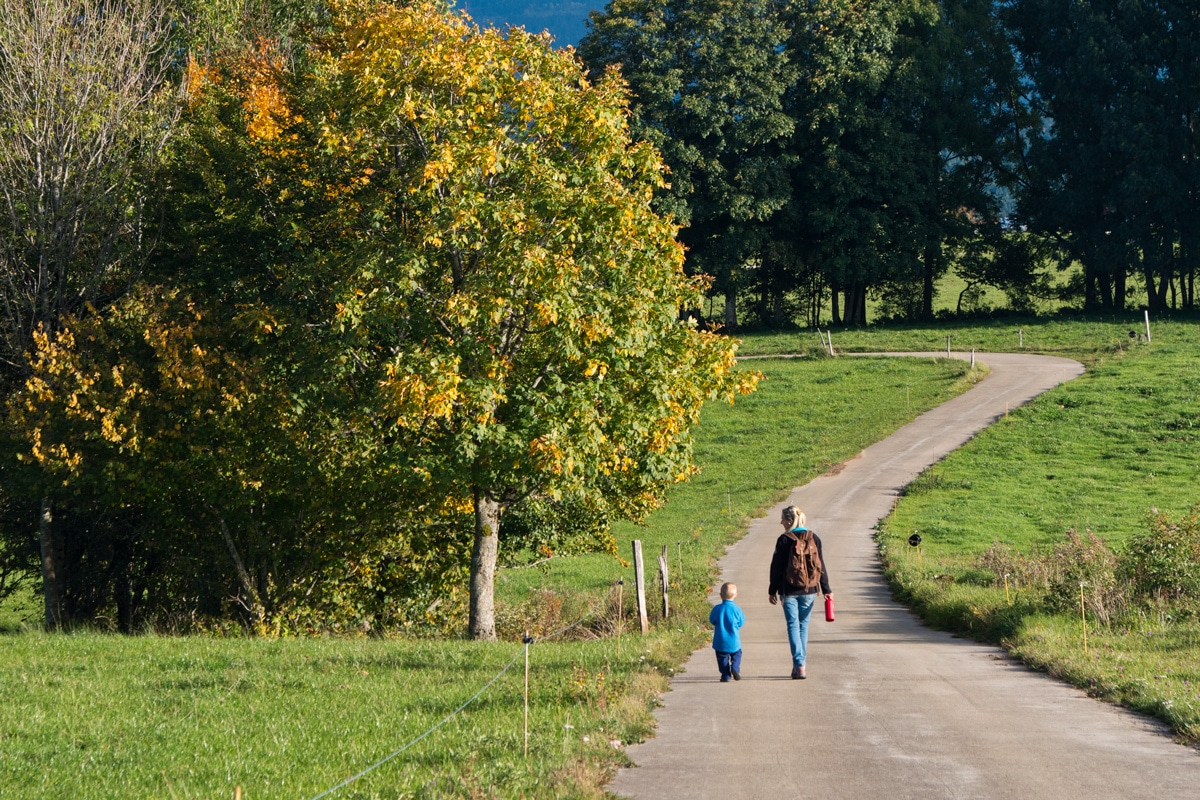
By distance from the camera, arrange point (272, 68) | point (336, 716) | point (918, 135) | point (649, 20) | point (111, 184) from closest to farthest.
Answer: point (336, 716) < point (111, 184) < point (272, 68) < point (649, 20) < point (918, 135)

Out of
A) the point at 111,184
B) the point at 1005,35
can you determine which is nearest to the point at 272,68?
the point at 111,184

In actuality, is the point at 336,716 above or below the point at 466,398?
below

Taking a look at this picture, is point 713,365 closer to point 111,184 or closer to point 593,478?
point 593,478

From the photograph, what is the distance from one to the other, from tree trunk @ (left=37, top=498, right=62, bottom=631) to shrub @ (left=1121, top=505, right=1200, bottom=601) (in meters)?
20.2

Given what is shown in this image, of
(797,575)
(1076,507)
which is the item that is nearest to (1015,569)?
(797,575)

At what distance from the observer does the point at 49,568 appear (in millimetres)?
23328

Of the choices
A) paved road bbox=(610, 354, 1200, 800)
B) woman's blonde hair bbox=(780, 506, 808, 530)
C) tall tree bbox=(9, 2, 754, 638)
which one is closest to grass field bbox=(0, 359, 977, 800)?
paved road bbox=(610, 354, 1200, 800)

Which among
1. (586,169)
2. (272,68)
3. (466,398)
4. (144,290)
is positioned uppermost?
(272,68)

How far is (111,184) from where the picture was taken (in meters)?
23.9

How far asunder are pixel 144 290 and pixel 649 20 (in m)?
51.9

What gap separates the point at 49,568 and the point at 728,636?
1596 cm

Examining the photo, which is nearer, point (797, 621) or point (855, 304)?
point (797, 621)

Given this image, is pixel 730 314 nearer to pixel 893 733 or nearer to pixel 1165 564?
pixel 1165 564

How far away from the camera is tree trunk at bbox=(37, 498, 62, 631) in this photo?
75.9 feet
